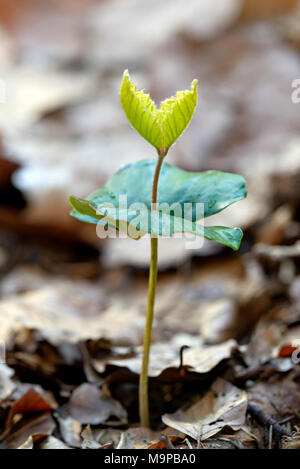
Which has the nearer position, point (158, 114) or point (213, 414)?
point (158, 114)

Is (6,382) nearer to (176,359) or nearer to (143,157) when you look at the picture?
(176,359)

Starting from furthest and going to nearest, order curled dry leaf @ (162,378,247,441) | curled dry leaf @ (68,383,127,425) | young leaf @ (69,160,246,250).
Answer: curled dry leaf @ (68,383,127,425), curled dry leaf @ (162,378,247,441), young leaf @ (69,160,246,250)

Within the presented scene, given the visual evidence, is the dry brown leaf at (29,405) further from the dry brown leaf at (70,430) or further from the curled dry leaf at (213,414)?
the curled dry leaf at (213,414)

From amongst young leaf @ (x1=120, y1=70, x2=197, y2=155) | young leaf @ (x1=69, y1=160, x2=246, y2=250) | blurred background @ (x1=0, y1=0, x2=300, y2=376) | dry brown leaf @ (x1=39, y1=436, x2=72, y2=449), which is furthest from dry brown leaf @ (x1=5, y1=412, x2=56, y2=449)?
young leaf @ (x1=120, y1=70, x2=197, y2=155)

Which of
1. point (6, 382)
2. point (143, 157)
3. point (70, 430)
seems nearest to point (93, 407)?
point (70, 430)

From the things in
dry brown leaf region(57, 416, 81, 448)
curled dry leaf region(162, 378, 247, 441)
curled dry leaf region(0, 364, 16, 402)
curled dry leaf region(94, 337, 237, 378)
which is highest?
curled dry leaf region(94, 337, 237, 378)

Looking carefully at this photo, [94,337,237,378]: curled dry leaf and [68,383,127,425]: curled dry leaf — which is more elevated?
[94,337,237,378]: curled dry leaf

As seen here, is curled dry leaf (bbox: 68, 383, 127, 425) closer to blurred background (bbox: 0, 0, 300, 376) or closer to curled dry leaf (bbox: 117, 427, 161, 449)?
curled dry leaf (bbox: 117, 427, 161, 449)

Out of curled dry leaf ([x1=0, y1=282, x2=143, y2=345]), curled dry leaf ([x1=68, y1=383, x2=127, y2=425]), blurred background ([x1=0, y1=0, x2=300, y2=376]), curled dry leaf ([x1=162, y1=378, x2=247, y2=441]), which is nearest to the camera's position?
curled dry leaf ([x1=162, y1=378, x2=247, y2=441])
